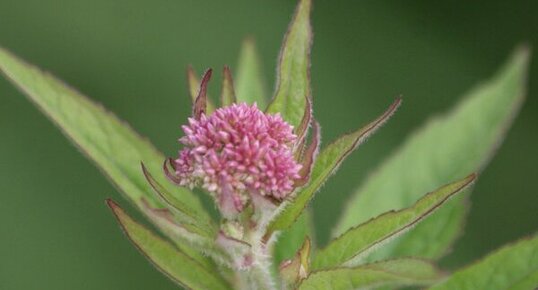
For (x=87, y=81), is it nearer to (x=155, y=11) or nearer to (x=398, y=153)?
(x=155, y=11)

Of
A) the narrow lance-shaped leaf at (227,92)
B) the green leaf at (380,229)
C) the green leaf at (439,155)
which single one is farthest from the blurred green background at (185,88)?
the green leaf at (380,229)

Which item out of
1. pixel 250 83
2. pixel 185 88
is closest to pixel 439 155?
pixel 250 83

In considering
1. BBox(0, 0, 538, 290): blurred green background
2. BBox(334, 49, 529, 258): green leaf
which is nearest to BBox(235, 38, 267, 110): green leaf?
BBox(334, 49, 529, 258): green leaf

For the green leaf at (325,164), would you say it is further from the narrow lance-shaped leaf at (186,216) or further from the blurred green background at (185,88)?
the blurred green background at (185,88)

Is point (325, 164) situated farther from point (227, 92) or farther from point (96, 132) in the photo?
point (96, 132)

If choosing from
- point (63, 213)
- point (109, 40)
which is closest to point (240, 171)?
point (63, 213)
